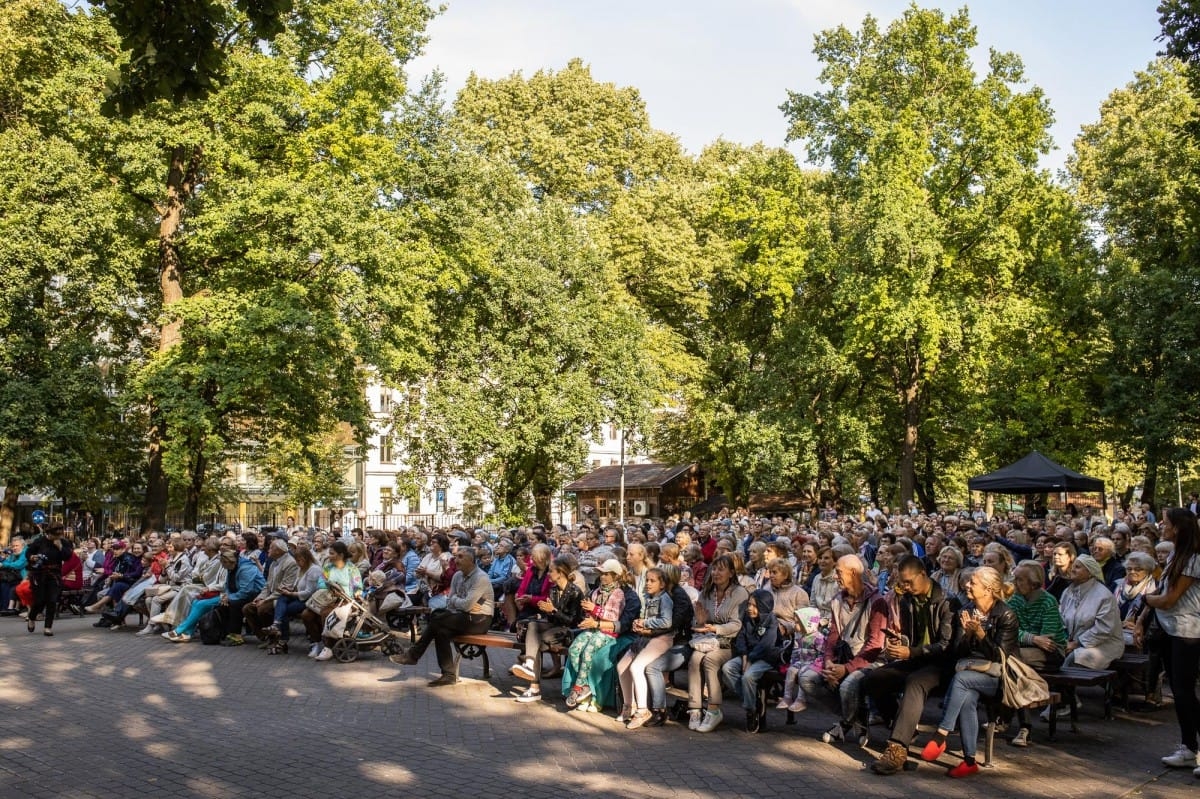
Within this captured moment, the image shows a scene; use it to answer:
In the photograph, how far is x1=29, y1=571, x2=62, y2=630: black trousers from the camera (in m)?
16.9

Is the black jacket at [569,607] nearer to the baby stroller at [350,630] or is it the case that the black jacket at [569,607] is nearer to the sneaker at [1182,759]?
the baby stroller at [350,630]

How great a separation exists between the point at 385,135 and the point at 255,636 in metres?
17.8

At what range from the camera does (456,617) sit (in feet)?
39.9

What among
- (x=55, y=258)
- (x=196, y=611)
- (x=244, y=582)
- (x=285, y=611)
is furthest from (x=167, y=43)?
(x=55, y=258)

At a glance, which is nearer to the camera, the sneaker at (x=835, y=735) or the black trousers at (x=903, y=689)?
the black trousers at (x=903, y=689)

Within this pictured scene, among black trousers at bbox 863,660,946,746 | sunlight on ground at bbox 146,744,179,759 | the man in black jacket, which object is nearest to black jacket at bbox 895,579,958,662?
the man in black jacket

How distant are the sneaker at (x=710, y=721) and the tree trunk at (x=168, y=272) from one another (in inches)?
813

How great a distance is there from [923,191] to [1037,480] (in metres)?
15.4

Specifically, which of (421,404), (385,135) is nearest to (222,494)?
(421,404)

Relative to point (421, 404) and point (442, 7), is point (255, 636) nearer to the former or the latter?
point (421, 404)

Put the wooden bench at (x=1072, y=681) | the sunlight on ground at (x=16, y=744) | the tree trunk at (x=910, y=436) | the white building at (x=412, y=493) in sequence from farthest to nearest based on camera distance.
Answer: the tree trunk at (x=910, y=436), the white building at (x=412, y=493), the sunlight on ground at (x=16, y=744), the wooden bench at (x=1072, y=681)

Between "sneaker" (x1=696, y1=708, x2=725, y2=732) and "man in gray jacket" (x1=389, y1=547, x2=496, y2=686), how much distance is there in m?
3.34

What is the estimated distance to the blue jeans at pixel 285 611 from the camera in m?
14.6

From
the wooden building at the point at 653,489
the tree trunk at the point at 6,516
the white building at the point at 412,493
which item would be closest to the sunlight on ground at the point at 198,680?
the white building at the point at 412,493
